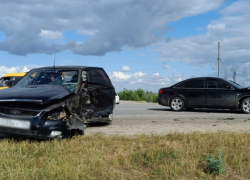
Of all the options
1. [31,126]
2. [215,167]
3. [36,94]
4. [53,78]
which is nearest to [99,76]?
[53,78]

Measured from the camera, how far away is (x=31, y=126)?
20.3 ft

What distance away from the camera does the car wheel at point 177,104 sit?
1430 centimetres

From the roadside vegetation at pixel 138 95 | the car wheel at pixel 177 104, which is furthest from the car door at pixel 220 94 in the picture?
the roadside vegetation at pixel 138 95

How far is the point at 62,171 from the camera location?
459 cm

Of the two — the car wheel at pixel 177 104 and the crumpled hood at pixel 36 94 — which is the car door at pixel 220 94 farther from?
the crumpled hood at pixel 36 94

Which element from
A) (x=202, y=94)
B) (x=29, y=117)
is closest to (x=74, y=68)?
(x=29, y=117)

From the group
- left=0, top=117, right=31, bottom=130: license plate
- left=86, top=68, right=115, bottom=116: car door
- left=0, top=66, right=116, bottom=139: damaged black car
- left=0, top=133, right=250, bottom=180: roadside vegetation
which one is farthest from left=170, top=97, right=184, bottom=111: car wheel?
left=0, top=117, right=31, bottom=130: license plate

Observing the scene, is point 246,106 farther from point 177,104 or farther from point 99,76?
point 99,76

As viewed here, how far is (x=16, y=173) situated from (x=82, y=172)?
93 cm

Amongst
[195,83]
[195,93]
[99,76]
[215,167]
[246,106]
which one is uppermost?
[195,83]

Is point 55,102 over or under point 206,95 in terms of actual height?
under

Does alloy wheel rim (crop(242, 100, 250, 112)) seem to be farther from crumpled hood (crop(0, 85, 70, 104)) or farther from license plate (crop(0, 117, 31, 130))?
license plate (crop(0, 117, 31, 130))

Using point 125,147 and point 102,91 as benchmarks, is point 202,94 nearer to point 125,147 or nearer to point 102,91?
point 102,91

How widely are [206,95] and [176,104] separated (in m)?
1.45
